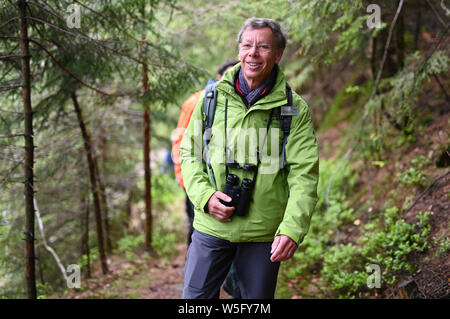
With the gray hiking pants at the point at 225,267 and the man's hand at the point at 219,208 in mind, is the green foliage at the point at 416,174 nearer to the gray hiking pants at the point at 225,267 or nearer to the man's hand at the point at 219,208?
the gray hiking pants at the point at 225,267

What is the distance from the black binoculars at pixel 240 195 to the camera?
270 cm

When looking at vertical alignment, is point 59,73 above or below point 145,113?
above

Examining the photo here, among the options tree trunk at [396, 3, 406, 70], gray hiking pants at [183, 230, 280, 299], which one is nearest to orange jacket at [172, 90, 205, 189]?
gray hiking pants at [183, 230, 280, 299]

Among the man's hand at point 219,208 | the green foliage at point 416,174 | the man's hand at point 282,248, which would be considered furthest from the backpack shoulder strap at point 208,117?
the green foliage at point 416,174

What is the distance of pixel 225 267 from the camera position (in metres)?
2.93

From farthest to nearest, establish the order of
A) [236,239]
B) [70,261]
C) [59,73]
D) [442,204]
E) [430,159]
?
[70,261] < [430,159] < [59,73] < [442,204] < [236,239]

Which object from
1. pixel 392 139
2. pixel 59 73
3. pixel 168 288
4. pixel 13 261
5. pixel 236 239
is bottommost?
pixel 168 288

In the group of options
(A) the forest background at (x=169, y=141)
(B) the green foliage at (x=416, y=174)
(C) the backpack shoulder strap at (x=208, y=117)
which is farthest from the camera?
(B) the green foliage at (x=416, y=174)

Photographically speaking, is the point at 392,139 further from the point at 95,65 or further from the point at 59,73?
the point at 59,73

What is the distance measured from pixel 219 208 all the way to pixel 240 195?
18 cm

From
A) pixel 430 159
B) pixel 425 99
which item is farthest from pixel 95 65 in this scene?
pixel 425 99

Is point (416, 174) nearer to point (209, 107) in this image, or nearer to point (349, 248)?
point (349, 248)

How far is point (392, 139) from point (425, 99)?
865 millimetres
